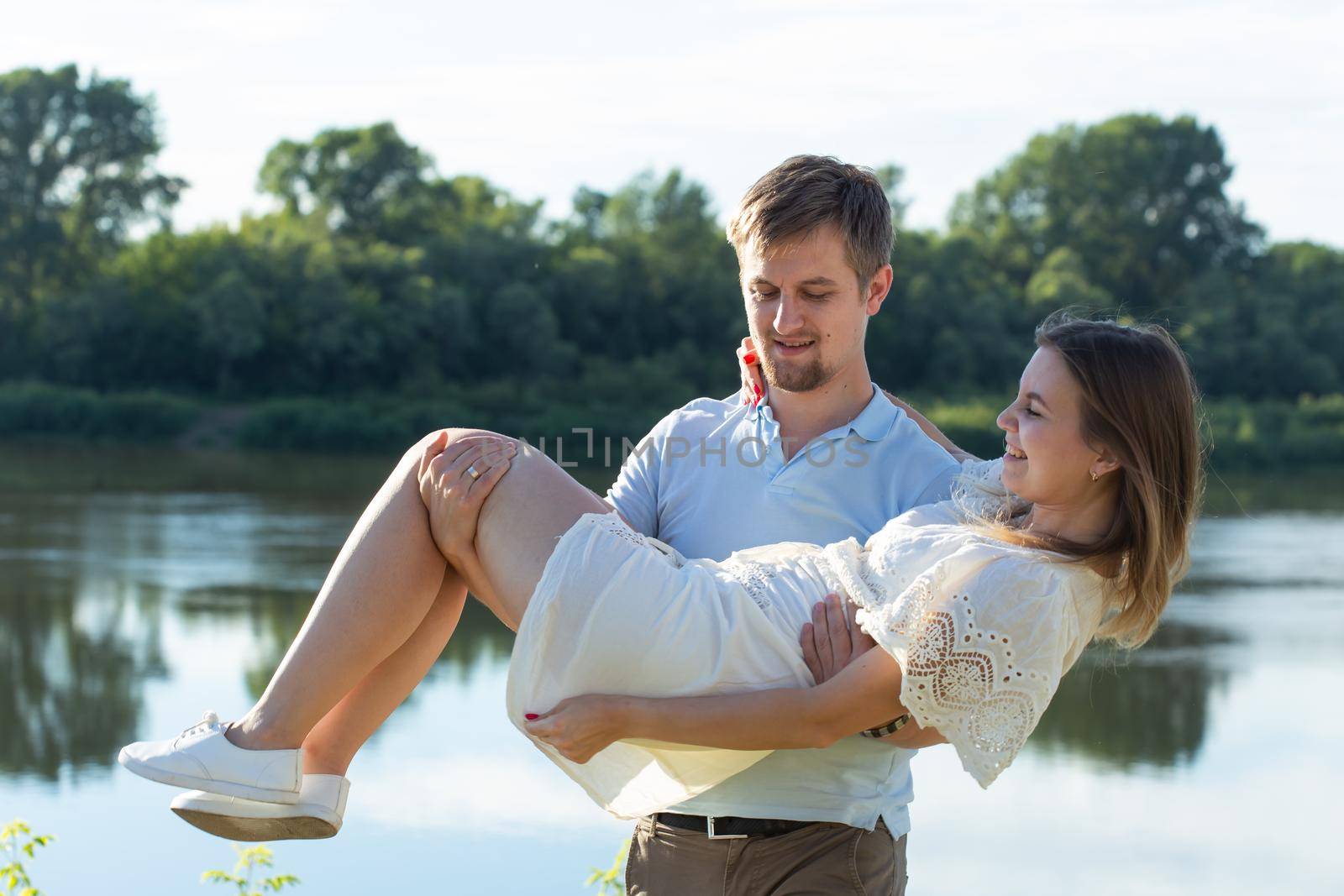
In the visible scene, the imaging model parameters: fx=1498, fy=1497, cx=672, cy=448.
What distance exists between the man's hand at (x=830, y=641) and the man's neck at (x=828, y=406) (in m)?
0.41

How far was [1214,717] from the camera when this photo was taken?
35.9 ft

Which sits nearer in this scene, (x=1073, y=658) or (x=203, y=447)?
(x=1073, y=658)

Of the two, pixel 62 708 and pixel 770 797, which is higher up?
pixel 770 797

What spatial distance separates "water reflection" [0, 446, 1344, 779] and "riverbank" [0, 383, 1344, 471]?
6.24 meters

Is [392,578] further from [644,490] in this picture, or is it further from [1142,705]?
[1142,705]

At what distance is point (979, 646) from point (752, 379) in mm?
731

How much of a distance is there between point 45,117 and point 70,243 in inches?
108

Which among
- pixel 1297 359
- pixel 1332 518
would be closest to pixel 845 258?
pixel 1332 518

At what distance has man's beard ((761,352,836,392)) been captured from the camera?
238 centimetres

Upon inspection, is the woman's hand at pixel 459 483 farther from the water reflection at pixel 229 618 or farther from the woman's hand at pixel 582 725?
the water reflection at pixel 229 618

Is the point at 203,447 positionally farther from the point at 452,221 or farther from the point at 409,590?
the point at 409,590

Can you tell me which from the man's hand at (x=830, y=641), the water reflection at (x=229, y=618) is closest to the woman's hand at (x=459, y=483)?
the man's hand at (x=830, y=641)

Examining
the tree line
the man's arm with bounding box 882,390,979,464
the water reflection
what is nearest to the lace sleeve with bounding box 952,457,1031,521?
the man's arm with bounding box 882,390,979,464

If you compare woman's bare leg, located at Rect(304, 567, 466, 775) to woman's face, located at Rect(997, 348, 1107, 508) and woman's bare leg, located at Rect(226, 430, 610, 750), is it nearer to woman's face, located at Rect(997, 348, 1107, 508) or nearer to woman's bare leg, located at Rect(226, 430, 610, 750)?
woman's bare leg, located at Rect(226, 430, 610, 750)
